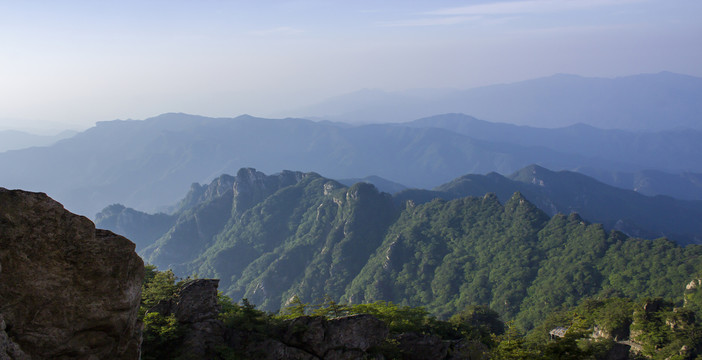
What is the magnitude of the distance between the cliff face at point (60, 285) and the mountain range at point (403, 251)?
66866mm

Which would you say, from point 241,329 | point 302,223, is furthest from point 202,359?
point 302,223

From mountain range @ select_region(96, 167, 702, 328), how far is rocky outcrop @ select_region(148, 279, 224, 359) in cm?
5858

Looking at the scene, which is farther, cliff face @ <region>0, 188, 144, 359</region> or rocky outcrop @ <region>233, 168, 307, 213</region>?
rocky outcrop @ <region>233, 168, 307, 213</region>

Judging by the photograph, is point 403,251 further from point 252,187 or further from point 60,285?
point 60,285

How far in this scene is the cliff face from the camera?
1259cm

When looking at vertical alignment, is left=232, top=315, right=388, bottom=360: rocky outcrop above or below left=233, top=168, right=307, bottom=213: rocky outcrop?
below

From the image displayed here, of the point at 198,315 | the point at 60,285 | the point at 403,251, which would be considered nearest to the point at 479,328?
the point at 198,315

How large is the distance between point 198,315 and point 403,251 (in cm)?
8478

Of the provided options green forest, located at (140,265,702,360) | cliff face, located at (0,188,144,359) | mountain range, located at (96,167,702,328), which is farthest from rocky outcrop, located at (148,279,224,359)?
mountain range, located at (96,167,702,328)

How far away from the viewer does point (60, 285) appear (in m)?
13.3

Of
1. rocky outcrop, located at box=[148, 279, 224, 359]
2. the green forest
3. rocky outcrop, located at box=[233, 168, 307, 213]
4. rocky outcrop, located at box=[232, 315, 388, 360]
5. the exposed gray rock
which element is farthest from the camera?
rocky outcrop, located at box=[233, 168, 307, 213]

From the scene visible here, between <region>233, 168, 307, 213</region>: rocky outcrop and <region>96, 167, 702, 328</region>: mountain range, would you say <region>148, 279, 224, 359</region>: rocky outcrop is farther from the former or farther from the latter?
<region>233, 168, 307, 213</region>: rocky outcrop

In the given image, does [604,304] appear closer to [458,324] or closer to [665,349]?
[665,349]

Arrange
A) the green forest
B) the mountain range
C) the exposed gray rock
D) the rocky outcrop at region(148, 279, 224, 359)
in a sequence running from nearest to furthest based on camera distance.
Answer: the green forest
the rocky outcrop at region(148, 279, 224, 359)
the exposed gray rock
the mountain range
